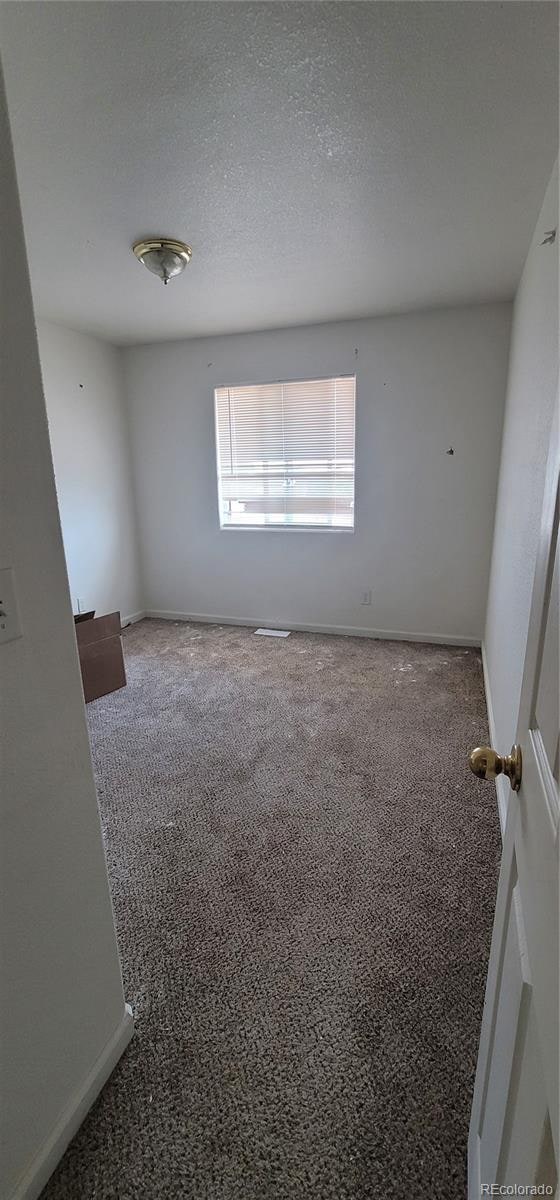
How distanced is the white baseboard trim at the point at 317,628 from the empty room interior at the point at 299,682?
0.19m

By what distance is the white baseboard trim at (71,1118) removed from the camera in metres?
0.91

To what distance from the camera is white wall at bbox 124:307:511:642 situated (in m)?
3.42

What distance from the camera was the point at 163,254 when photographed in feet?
7.33

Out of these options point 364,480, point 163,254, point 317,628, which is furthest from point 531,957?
point 317,628

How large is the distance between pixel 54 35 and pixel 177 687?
111 inches

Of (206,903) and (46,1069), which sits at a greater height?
(46,1069)

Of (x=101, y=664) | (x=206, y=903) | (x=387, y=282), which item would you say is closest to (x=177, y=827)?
(x=206, y=903)

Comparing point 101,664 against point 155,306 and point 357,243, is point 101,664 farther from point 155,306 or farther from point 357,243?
point 357,243

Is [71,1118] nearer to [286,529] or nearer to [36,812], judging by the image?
[36,812]

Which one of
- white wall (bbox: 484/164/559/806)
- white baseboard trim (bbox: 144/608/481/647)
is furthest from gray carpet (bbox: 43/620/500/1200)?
white baseboard trim (bbox: 144/608/481/647)

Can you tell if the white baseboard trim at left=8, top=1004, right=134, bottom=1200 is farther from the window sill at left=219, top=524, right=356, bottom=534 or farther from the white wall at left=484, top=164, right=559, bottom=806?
the window sill at left=219, top=524, right=356, bottom=534

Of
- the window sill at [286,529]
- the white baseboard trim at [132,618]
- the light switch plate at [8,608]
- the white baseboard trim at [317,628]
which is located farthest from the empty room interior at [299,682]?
the white baseboard trim at [132,618]

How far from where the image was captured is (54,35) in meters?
1.19

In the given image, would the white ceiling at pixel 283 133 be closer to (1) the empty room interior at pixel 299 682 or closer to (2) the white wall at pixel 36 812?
(1) the empty room interior at pixel 299 682
